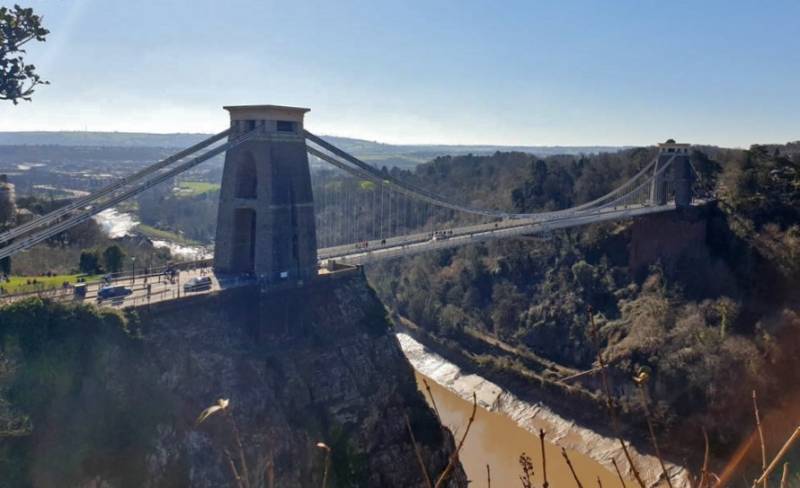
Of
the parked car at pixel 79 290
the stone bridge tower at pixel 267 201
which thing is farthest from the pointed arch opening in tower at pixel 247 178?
the parked car at pixel 79 290

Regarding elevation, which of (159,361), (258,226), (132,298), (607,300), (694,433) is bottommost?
(694,433)

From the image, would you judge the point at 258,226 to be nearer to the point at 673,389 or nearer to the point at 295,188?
the point at 295,188

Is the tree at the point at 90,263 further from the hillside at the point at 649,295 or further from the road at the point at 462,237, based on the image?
the hillside at the point at 649,295

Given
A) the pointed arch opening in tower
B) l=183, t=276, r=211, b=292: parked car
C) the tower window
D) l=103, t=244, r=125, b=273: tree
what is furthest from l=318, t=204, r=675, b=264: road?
l=103, t=244, r=125, b=273: tree

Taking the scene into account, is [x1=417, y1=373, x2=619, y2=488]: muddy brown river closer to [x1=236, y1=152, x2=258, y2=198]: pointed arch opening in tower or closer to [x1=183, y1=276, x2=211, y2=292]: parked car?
[x1=183, y1=276, x2=211, y2=292]: parked car

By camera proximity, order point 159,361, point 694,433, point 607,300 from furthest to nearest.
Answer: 1. point 607,300
2. point 694,433
3. point 159,361

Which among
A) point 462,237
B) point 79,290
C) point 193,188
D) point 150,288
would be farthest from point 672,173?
point 193,188

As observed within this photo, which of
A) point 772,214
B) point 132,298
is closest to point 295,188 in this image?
point 132,298
